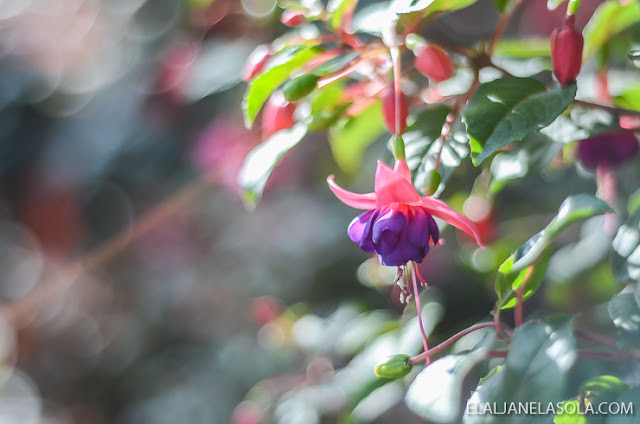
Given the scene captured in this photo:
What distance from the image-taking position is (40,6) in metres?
1.89

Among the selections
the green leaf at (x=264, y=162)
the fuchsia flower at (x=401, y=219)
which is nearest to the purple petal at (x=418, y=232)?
the fuchsia flower at (x=401, y=219)

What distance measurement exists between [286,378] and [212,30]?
25.0 inches

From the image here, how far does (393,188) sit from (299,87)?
12 cm

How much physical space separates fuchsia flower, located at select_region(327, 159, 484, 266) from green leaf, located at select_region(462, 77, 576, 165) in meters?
0.04

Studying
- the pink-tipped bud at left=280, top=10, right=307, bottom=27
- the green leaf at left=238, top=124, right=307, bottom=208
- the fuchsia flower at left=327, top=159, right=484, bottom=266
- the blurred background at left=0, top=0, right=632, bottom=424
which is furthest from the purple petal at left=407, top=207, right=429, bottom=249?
the blurred background at left=0, top=0, right=632, bottom=424

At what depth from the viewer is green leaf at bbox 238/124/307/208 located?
0.46m

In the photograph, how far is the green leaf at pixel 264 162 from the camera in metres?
0.46

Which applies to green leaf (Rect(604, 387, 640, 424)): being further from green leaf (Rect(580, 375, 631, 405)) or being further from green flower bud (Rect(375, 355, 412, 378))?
green flower bud (Rect(375, 355, 412, 378))

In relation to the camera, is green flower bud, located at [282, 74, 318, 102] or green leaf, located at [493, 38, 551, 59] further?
green leaf, located at [493, 38, 551, 59]

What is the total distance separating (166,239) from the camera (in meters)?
1.55

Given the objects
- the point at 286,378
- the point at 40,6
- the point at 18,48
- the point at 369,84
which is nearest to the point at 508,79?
the point at 369,84

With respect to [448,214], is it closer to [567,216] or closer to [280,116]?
[567,216]

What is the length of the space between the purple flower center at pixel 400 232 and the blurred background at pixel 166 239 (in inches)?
15.1

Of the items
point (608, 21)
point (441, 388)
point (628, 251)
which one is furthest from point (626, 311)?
point (608, 21)
